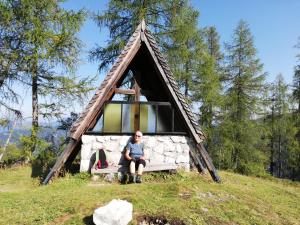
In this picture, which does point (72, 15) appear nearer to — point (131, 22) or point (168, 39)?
point (131, 22)

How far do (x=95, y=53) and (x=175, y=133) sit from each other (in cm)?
698

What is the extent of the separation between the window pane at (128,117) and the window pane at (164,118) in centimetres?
98

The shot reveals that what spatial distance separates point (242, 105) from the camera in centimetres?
2398

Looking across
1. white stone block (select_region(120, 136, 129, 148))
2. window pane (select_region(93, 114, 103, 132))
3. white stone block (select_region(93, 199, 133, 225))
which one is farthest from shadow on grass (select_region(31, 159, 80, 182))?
white stone block (select_region(93, 199, 133, 225))

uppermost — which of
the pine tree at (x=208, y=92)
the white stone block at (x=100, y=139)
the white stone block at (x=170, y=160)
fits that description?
the pine tree at (x=208, y=92)

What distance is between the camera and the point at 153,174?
1111cm

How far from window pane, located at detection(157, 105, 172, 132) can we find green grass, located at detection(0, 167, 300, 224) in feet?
7.22

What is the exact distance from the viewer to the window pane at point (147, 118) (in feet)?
38.0

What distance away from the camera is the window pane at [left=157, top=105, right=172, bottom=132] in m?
11.7

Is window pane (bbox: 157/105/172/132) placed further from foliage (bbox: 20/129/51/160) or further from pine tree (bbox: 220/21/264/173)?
pine tree (bbox: 220/21/264/173)

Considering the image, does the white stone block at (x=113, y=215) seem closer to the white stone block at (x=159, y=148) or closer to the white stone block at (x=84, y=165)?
the white stone block at (x=84, y=165)

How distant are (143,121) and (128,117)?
0.57m

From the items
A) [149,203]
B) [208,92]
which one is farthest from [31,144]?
[208,92]

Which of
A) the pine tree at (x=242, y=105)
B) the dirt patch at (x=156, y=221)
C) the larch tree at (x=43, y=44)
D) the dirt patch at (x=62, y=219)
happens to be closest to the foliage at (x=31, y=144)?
the larch tree at (x=43, y=44)
